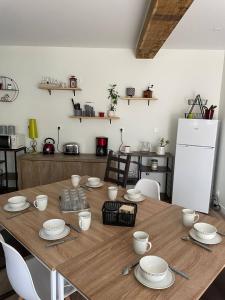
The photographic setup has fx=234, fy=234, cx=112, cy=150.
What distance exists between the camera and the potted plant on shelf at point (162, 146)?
378 centimetres

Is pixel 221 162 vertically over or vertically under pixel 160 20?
under

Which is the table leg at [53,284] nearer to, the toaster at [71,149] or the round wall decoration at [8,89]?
the toaster at [71,149]

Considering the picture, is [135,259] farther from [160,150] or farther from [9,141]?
[9,141]

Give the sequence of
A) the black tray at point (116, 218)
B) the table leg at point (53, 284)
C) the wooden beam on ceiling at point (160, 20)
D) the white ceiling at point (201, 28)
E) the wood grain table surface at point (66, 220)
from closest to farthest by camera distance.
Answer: the table leg at point (53, 284), the wood grain table surface at point (66, 220), the black tray at point (116, 218), the wooden beam on ceiling at point (160, 20), the white ceiling at point (201, 28)

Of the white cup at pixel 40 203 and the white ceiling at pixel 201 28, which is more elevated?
the white ceiling at pixel 201 28

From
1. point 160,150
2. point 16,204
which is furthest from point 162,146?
point 16,204

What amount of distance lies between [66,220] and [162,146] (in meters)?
2.63

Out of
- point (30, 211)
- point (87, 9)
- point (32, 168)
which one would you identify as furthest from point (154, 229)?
point (32, 168)

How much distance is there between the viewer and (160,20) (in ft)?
6.85

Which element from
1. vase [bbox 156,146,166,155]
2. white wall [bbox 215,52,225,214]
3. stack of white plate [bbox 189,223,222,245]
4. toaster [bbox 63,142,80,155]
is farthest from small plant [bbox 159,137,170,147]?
stack of white plate [bbox 189,223,222,245]

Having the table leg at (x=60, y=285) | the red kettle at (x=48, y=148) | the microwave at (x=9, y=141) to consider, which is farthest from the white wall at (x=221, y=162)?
the microwave at (x=9, y=141)

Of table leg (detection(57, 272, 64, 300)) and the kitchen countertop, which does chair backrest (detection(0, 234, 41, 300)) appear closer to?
table leg (detection(57, 272, 64, 300))

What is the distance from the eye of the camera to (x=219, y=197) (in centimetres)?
363

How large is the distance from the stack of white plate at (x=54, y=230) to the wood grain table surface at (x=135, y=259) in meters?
0.23
